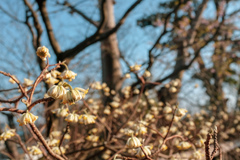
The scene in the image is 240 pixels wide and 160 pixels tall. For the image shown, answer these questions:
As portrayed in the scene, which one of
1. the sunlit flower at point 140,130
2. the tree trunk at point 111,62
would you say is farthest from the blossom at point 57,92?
the tree trunk at point 111,62

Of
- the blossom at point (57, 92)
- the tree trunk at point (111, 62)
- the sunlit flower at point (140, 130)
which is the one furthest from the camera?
the tree trunk at point (111, 62)

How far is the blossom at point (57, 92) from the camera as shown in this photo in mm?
756

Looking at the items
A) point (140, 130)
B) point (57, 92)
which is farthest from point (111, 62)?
point (57, 92)

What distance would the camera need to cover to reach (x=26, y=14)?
8.28 ft

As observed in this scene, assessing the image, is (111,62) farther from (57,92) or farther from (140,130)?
(57,92)

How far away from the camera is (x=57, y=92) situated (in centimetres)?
77

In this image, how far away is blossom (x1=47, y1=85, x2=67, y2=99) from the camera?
29.8 inches

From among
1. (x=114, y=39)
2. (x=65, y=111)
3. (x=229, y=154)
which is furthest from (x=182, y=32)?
(x=65, y=111)

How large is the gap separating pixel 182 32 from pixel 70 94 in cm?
580

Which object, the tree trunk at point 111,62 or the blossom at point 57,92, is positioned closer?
the blossom at point 57,92

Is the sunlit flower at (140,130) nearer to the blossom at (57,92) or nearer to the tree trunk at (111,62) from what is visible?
the blossom at (57,92)

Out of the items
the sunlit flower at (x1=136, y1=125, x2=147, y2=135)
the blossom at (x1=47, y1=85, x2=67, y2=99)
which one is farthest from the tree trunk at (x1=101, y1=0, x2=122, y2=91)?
the blossom at (x1=47, y1=85, x2=67, y2=99)

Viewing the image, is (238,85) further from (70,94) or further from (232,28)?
(70,94)

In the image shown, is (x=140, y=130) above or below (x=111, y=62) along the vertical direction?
below
